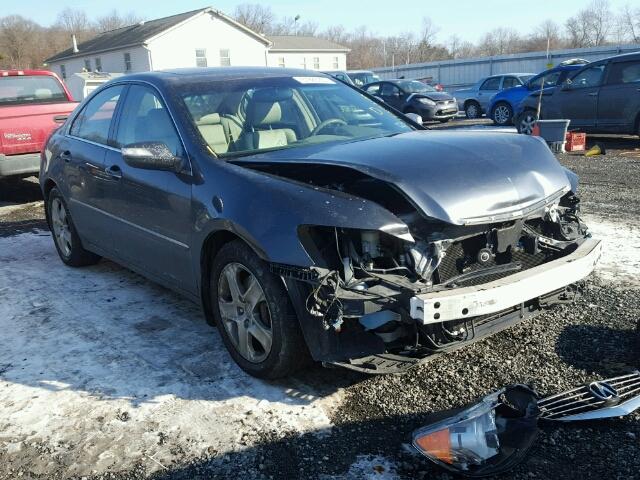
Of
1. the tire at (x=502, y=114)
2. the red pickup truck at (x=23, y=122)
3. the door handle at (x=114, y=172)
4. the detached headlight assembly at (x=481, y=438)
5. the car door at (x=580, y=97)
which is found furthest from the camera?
the tire at (x=502, y=114)

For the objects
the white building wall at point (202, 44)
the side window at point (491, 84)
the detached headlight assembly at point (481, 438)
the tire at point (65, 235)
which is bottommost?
the detached headlight assembly at point (481, 438)

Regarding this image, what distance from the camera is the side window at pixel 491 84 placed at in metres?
21.4

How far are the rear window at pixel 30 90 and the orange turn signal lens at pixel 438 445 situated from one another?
906 centimetres

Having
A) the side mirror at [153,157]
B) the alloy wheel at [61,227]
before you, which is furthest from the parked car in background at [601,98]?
the side mirror at [153,157]

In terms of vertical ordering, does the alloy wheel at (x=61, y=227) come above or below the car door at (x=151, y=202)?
below

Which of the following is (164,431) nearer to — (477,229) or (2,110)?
(477,229)

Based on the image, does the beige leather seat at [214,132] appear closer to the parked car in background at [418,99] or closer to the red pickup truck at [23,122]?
the red pickup truck at [23,122]

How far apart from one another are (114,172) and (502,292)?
115 inches

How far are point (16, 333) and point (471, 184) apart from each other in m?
3.29

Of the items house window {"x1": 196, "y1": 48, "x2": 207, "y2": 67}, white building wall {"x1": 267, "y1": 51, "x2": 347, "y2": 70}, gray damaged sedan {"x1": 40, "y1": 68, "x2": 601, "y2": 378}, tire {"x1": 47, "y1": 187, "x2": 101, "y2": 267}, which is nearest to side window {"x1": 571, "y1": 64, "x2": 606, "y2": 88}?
gray damaged sedan {"x1": 40, "y1": 68, "x2": 601, "y2": 378}

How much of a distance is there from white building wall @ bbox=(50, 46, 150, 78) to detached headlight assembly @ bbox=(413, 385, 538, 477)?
36.7 metres

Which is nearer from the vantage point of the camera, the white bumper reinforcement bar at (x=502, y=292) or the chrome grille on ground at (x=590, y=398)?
the white bumper reinforcement bar at (x=502, y=292)

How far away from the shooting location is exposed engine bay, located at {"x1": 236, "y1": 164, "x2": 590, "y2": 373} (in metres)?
2.86

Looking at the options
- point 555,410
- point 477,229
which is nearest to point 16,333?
point 477,229
